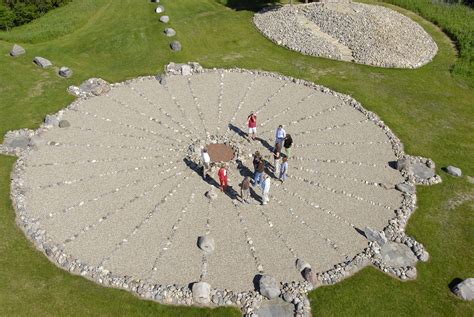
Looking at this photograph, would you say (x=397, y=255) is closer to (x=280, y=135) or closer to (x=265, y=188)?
(x=265, y=188)

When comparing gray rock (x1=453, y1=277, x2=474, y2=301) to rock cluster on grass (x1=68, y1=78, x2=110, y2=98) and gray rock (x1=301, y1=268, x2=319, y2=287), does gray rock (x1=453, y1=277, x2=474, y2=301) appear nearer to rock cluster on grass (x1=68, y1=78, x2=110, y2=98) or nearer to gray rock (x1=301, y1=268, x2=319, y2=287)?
gray rock (x1=301, y1=268, x2=319, y2=287)

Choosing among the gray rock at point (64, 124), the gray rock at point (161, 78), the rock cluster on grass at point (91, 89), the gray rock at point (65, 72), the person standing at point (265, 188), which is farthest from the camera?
the gray rock at point (65, 72)

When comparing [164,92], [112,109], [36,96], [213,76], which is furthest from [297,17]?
[36,96]

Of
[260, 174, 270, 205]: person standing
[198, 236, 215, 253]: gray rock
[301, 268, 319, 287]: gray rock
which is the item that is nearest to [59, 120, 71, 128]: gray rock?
[198, 236, 215, 253]: gray rock

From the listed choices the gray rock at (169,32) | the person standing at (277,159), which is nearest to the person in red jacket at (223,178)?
the person standing at (277,159)

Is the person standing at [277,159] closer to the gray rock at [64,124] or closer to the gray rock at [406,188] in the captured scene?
the gray rock at [406,188]

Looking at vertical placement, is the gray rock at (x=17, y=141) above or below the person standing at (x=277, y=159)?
below

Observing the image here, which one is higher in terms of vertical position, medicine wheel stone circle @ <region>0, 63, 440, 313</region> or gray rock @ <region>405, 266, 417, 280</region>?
gray rock @ <region>405, 266, 417, 280</region>
